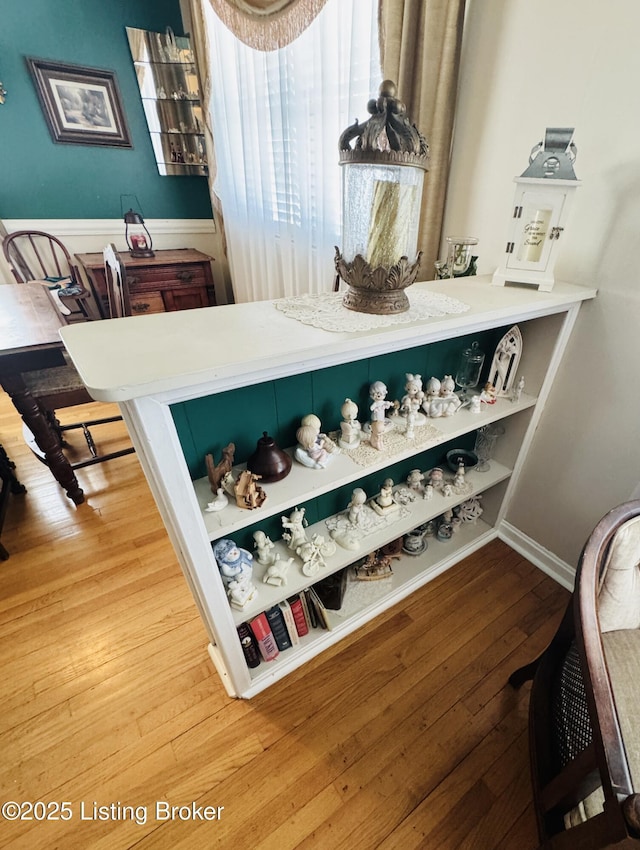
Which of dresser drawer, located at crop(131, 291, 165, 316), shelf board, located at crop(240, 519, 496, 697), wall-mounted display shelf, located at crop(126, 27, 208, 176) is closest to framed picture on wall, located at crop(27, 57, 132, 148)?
wall-mounted display shelf, located at crop(126, 27, 208, 176)

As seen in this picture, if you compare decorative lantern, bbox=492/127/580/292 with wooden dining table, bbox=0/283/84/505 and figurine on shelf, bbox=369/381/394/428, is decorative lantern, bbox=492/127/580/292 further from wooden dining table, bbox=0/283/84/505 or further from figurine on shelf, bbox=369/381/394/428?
wooden dining table, bbox=0/283/84/505

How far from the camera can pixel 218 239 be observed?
2996 millimetres

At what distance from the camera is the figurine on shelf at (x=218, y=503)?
2.66 feet

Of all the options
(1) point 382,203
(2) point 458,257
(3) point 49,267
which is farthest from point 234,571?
(3) point 49,267

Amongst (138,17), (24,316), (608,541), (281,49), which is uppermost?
(138,17)

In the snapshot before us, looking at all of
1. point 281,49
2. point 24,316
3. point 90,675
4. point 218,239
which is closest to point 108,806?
point 90,675

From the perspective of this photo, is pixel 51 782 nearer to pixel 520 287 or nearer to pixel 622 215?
pixel 520 287

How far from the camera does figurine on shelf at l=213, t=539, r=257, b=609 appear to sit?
2.94 feet

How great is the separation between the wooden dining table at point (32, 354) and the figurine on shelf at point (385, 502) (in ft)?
3.69

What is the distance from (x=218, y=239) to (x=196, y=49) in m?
1.09

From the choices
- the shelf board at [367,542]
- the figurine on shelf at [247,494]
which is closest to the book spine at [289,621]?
the shelf board at [367,542]

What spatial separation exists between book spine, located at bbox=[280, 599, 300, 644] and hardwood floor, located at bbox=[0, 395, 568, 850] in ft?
0.43

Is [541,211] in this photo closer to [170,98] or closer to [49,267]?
[170,98]

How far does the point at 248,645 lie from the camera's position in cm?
107
